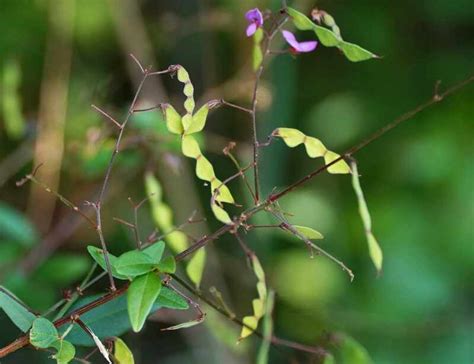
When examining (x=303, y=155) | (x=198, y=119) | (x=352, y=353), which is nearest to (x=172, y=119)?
(x=198, y=119)

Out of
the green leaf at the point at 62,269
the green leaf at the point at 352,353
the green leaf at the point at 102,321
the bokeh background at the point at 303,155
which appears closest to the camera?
the green leaf at the point at 102,321

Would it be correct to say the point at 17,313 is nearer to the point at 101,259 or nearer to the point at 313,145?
the point at 101,259

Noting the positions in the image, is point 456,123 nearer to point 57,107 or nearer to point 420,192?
point 420,192

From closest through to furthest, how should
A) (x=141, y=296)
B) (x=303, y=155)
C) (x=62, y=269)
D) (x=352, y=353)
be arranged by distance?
(x=141, y=296) < (x=352, y=353) < (x=62, y=269) < (x=303, y=155)

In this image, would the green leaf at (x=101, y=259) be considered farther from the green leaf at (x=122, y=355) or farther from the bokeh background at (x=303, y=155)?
the bokeh background at (x=303, y=155)

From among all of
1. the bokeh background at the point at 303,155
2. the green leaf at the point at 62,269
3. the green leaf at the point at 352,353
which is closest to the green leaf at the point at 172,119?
the green leaf at the point at 352,353

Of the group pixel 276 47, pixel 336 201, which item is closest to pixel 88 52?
pixel 276 47

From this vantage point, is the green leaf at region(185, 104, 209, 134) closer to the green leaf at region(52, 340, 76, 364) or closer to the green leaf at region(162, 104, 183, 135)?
the green leaf at region(162, 104, 183, 135)
